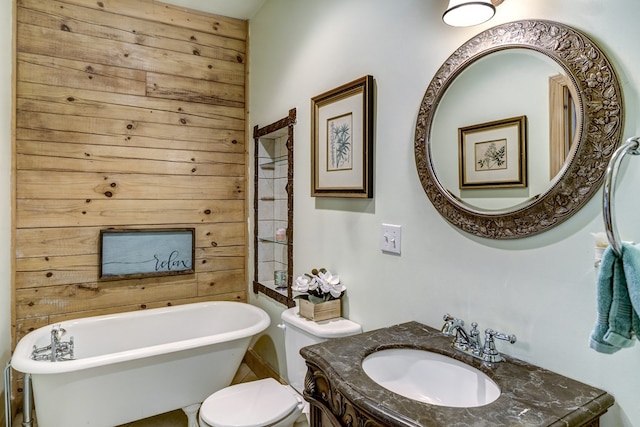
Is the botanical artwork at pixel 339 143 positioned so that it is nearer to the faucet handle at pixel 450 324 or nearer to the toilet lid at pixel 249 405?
the faucet handle at pixel 450 324

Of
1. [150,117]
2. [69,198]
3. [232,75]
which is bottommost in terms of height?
[69,198]

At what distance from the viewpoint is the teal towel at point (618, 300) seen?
754mm

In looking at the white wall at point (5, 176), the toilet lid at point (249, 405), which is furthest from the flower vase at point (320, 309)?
the white wall at point (5, 176)

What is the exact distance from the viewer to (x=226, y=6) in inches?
115

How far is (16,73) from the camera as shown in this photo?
2434 millimetres

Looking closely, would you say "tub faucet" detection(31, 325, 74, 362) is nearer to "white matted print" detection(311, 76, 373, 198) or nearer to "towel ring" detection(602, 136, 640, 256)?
"white matted print" detection(311, 76, 373, 198)

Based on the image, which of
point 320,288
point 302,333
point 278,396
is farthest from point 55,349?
point 320,288

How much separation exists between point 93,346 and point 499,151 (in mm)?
2584

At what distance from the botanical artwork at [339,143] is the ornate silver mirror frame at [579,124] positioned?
0.67m

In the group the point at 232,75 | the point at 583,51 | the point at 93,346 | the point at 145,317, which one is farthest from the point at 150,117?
the point at 583,51

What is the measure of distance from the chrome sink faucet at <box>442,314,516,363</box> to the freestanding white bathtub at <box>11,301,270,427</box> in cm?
127

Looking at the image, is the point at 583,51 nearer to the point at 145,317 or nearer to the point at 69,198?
the point at 145,317

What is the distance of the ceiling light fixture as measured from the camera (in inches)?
46.1

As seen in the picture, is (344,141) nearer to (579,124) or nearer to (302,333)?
(302,333)
